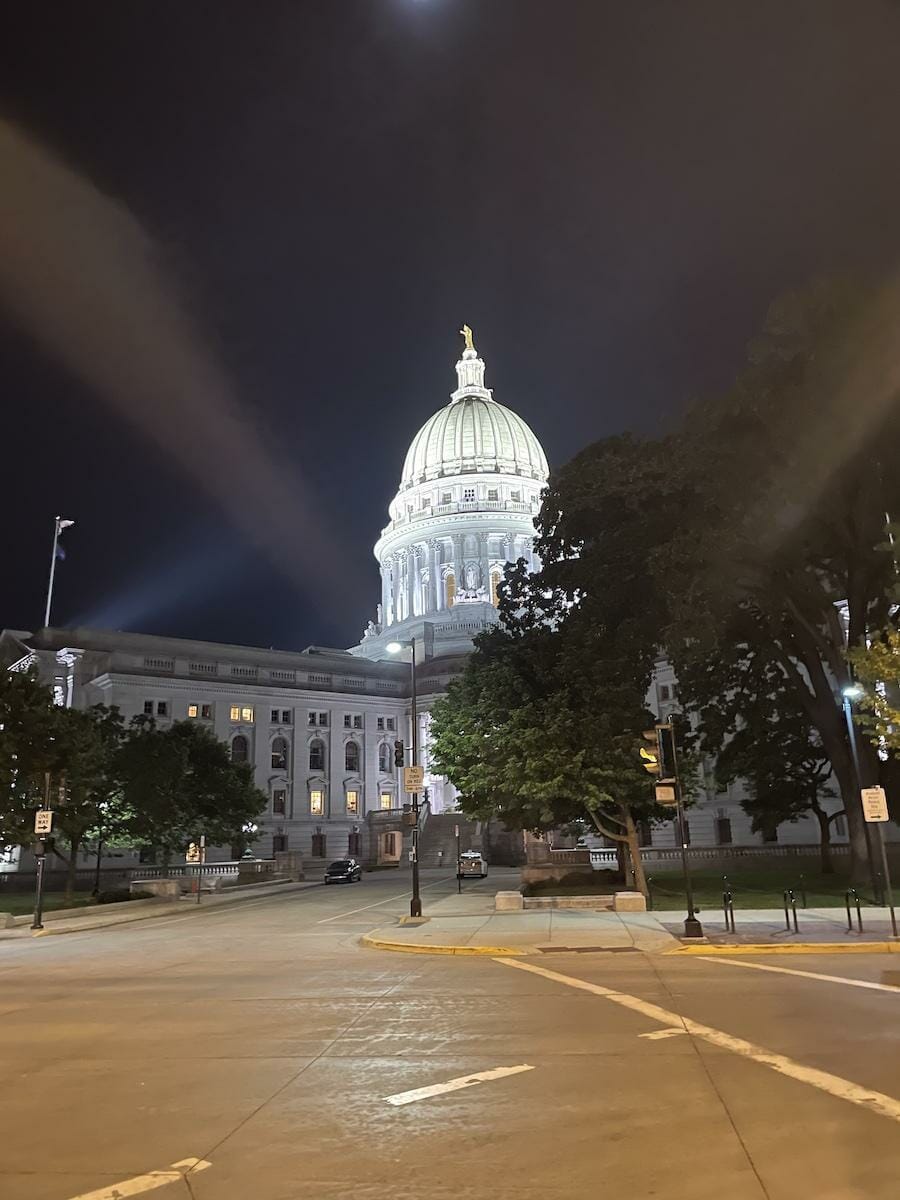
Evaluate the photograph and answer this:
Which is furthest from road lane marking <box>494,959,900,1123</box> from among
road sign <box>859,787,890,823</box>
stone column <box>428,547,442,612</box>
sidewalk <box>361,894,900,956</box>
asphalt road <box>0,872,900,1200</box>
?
stone column <box>428,547,442,612</box>

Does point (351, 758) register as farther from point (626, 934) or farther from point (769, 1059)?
point (769, 1059)

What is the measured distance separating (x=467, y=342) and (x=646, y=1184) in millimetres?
146383

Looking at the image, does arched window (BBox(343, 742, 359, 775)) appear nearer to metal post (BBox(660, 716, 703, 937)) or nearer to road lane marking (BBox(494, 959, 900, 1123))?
metal post (BBox(660, 716, 703, 937))

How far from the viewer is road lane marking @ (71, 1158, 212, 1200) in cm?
615

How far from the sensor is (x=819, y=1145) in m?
6.68

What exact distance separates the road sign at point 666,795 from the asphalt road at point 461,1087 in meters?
5.13

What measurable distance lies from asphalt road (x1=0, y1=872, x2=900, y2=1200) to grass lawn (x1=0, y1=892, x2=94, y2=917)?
24984 mm

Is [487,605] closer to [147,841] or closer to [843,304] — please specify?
[147,841]

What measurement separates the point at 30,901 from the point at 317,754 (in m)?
47.6

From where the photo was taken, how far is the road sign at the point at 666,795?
2131 cm

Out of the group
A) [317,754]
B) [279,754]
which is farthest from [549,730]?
[317,754]

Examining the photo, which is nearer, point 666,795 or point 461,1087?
point 461,1087

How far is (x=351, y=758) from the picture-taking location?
93.1m

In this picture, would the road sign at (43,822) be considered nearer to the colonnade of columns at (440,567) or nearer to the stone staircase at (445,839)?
the stone staircase at (445,839)
